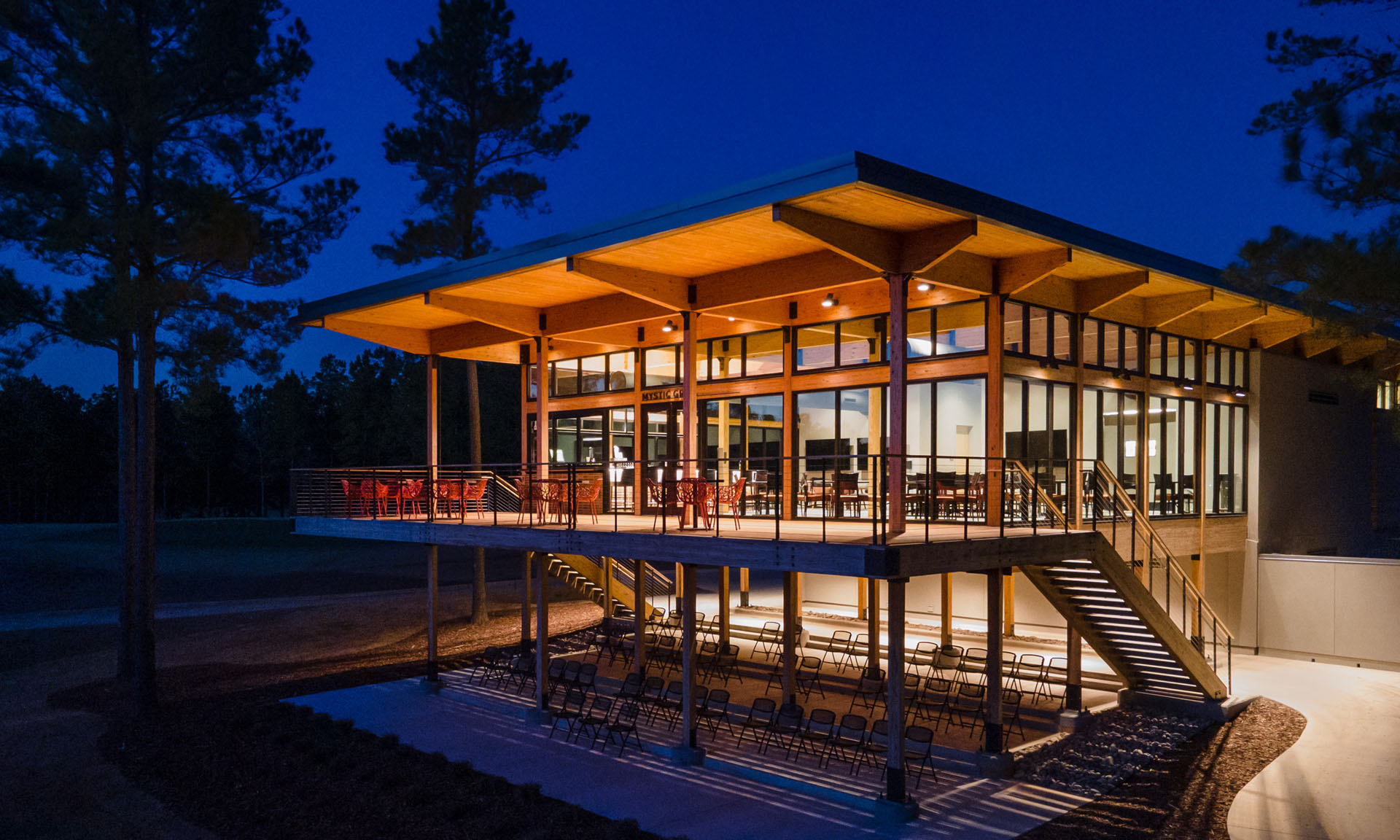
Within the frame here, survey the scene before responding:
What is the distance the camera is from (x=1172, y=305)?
16141 millimetres

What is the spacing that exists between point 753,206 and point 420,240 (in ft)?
55.1

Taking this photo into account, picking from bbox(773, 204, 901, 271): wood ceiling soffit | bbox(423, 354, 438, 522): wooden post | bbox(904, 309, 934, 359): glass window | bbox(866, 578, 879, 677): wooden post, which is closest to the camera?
bbox(773, 204, 901, 271): wood ceiling soffit

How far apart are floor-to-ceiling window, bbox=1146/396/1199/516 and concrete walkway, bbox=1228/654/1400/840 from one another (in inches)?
125

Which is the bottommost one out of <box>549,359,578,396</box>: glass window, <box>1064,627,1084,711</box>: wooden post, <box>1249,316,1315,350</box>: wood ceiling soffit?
<box>1064,627,1084,711</box>: wooden post

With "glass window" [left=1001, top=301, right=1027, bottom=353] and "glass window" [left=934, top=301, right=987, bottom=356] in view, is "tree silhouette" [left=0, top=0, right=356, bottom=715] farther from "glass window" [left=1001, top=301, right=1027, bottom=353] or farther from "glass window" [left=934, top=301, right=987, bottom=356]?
"glass window" [left=1001, top=301, right=1027, bottom=353]

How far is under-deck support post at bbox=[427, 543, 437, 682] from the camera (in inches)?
626

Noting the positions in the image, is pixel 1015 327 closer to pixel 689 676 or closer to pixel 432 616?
pixel 689 676

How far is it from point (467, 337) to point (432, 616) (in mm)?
5678

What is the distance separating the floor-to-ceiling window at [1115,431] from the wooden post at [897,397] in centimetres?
631

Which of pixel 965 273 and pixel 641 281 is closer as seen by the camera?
pixel 965 273

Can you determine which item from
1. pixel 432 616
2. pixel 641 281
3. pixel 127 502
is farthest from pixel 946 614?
pixel 127 502

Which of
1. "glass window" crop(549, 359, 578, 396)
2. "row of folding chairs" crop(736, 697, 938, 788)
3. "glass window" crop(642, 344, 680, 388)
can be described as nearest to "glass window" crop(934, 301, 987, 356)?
"row of folding chairs" crop(736, 697, 938, 788)

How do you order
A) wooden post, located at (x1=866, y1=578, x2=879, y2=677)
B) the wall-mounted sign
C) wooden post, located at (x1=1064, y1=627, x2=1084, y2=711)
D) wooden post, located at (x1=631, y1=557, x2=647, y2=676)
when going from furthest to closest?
the wall-mounted sign
wooden post, located at (x1=631, y1=557, x2=647, y2=676)
wooden post, located at (x1=866, y1=578, x2=879, y2=677)
wooden post, located at (x1=1064, y1=627, x2=1084, y2=711)

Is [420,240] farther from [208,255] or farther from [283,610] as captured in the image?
[283,610]
